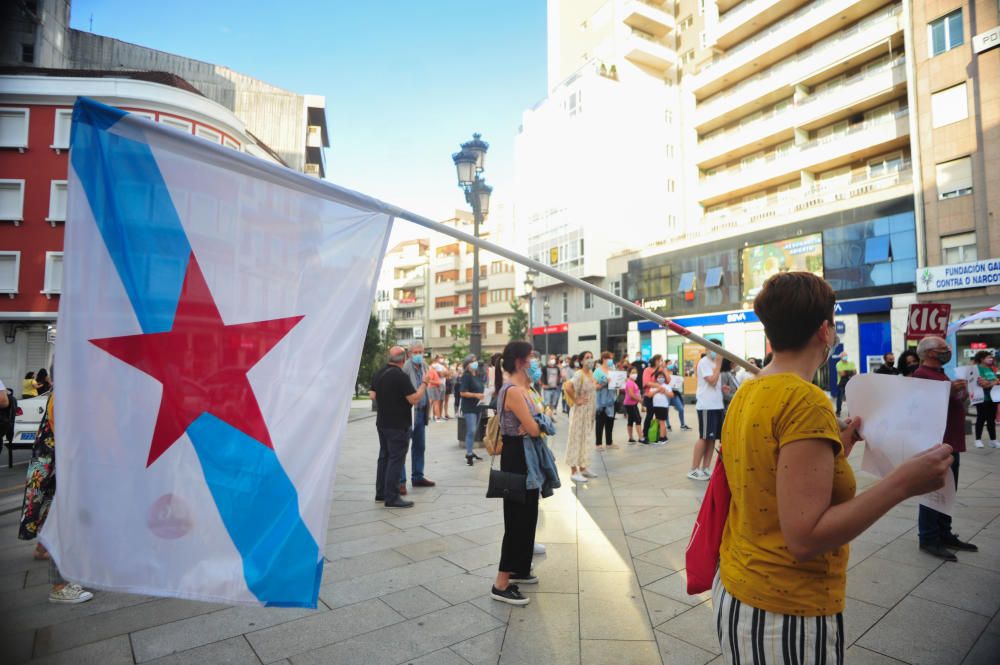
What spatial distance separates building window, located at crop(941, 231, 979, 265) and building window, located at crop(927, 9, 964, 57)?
7783 mm

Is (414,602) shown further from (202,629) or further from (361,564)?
(202,629)

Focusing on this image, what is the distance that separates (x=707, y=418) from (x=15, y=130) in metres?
31.2

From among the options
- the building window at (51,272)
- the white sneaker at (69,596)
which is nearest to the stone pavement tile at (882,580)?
the white sneaker at (69,596)

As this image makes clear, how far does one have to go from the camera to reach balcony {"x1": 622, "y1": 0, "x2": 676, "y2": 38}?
41250 millimetres

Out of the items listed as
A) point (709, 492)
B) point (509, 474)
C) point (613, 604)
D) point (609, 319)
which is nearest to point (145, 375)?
point (709, 492)

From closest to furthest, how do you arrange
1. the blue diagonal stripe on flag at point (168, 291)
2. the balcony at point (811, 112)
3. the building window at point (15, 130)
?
the blue diagonal stripe on flag at point (168, 291) → the building window at point (15, 130) → the balcony at point (811, 112)

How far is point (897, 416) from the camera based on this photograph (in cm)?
179

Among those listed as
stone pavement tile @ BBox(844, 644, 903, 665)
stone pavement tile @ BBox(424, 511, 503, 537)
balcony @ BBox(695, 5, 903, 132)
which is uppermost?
balcony @ BBox(695, 5, 903, 132)

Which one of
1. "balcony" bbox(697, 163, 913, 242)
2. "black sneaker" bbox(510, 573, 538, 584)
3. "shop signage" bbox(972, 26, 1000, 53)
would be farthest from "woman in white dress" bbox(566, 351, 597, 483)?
"shop signage" bbox(972, 26, 1000, 53)

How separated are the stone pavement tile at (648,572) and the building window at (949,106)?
26.6 m

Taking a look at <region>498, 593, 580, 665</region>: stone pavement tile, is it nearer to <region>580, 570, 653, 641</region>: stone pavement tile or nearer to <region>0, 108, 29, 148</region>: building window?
<region>580, 570, 653, 641</region>: stone pavement tile

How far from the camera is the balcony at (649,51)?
41719 mm

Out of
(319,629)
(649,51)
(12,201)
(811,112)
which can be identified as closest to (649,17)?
(649,51)

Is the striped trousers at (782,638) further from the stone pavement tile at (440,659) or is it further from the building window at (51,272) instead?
the building window at (51,272)
